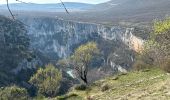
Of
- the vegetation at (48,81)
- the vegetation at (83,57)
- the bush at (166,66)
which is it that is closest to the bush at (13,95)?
the vegetation at (48,81)

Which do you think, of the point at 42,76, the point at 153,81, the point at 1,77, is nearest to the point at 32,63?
the point at 1,77

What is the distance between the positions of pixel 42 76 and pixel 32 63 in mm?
103613

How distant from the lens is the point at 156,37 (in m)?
58.8

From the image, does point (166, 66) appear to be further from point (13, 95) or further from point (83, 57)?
point (13, 95)

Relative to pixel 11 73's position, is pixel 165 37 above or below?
above

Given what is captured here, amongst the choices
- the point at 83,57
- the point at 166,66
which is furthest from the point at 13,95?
the point at 166,66

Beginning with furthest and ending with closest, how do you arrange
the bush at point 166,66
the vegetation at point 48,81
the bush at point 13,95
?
1. the vegetation at point 48,81
2. the bush at point 13,95
3. the bush at point 166,66

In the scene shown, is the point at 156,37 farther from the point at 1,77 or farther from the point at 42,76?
the point at 1,77

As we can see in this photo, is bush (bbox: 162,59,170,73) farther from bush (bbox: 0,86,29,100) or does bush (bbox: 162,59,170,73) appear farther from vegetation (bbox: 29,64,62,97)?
vegetation (bbox: 29,64,62,97)

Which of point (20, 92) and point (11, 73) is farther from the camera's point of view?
point (11, 73)

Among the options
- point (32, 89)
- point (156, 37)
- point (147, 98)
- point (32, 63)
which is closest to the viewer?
point (147, 98)

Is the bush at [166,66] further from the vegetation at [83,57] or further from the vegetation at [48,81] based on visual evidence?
the vegetation at [48,81]

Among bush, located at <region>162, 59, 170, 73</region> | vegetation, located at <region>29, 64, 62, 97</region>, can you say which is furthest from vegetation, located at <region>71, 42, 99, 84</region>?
bush, located at <region>162, 59, 170, 73</region>

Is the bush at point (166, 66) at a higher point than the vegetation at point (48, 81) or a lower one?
higher
